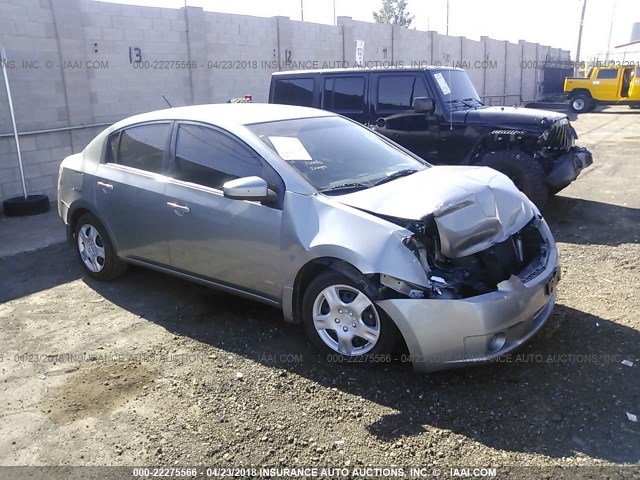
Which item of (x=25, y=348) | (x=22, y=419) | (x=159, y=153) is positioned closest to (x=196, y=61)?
(x=159, y=153)

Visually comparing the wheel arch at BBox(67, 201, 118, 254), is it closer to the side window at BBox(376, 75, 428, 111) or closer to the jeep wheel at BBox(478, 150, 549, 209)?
the side window at BBox(376, 75, 428, 111)

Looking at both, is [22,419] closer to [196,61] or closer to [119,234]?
[119,234]

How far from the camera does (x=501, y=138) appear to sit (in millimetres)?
7582

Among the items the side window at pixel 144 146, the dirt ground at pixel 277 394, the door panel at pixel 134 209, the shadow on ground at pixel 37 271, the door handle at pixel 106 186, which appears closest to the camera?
the dirt ground at pixel 277 394

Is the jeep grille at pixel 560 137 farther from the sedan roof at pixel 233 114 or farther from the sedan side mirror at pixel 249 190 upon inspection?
the sedan side mirror at pixel 249 190

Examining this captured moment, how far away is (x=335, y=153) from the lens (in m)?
4.45

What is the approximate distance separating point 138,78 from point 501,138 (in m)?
6.96

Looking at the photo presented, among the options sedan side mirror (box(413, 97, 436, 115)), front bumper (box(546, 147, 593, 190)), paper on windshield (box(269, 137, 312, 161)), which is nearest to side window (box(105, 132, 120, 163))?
paper on windshield (box(269, 137, 312, 161))

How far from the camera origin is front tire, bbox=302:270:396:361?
140 inches

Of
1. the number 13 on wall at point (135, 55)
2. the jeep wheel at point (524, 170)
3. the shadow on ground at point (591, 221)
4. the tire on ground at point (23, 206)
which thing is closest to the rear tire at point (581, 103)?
the shadow on ground at point (591, 221)

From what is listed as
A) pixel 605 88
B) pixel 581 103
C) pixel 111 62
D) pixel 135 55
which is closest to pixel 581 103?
pixel 581 103

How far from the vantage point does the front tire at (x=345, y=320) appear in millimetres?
3547

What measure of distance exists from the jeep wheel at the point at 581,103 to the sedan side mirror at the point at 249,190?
A: 26624 mm

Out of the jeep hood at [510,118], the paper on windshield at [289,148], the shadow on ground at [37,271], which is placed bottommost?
the shadow on ground at [37,271]
